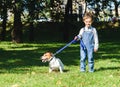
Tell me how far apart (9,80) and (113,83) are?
114 inches

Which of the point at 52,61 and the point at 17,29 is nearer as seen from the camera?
the point at 52,61

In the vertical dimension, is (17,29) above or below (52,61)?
below

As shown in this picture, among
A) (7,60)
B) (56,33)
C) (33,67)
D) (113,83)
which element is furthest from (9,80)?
(56,33)

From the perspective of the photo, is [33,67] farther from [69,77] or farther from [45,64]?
[69,77]

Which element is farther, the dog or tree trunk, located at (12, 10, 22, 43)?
tree trunk, located at (12, 10, 22, 43)

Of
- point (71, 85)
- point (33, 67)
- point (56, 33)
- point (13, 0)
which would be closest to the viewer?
point (71, 85)

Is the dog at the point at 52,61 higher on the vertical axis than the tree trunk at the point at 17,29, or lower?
higher

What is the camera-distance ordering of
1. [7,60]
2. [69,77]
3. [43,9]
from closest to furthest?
[69,77]
[7,60]
[43,9]

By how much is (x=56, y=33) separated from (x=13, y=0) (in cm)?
1956

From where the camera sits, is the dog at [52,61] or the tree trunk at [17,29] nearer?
the dog at [52,61]

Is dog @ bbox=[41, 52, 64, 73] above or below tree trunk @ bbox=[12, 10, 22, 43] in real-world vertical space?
above

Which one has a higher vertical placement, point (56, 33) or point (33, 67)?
point (33, 67)

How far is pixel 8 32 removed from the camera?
5375 centimetres

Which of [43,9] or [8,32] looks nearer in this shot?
[43,9]
